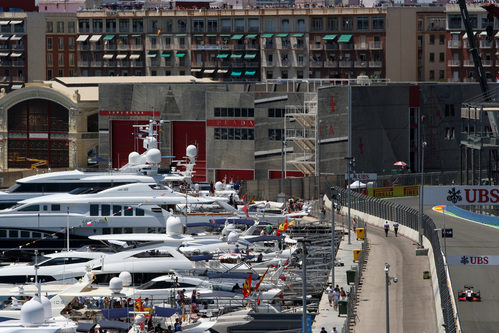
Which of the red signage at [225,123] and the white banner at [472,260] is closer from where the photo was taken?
the white banner at [472,260]

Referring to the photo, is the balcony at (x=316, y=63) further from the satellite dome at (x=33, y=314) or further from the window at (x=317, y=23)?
the satellite dome at (x=33, y=314)

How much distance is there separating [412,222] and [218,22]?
258ft

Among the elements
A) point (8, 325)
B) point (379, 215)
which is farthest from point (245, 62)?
point (8, 325)

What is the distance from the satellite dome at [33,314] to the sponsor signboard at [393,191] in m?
52.7

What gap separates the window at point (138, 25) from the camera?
508 feet

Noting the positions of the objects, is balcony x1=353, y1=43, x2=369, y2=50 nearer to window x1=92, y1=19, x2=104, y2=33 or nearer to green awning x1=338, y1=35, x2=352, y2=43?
green awning x1=338, y1=35, x2=352, y2=43

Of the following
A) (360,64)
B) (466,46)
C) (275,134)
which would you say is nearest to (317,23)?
(360,64)

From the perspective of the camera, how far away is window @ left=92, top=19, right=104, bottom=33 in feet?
516

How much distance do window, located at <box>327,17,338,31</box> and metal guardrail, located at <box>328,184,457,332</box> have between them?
59808 millimetres

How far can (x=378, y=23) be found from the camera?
483 ft

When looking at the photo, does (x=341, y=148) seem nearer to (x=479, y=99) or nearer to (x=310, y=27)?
(x=479, y=99)

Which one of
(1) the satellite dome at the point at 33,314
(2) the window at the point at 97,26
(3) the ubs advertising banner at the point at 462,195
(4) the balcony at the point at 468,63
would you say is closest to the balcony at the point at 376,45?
(4) the balcony at the point at 468,63

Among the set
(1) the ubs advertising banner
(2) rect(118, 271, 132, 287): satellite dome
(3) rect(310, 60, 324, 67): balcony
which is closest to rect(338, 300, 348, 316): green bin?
(1) the ubs advertising banner

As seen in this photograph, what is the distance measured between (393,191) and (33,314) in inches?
2178
